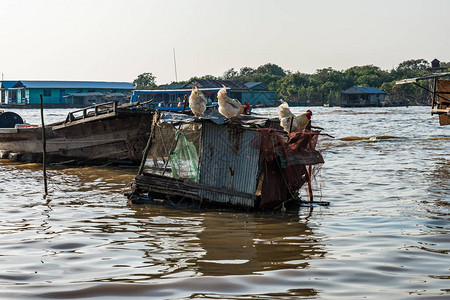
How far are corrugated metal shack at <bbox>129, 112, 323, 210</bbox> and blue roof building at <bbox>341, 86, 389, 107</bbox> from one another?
8152 centimetres

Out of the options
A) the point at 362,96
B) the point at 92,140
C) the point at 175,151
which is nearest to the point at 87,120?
the point at 92,140

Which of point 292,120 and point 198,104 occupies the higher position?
point 198,104

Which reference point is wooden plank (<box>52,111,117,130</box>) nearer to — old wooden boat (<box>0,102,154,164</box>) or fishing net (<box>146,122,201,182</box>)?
old wooden boat (<box>0,102,154,164</box>)

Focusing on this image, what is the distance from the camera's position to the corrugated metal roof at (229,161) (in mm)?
9242

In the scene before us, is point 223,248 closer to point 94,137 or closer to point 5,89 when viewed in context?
point 94,137

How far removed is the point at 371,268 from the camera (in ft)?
20.8

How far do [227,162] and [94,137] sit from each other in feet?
29.0

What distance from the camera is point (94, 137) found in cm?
1720

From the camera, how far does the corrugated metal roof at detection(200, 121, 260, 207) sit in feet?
30.3

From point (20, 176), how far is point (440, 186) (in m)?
11.4

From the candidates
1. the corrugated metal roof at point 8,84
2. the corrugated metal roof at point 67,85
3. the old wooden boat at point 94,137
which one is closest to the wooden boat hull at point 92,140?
the old wooden boat at point 94,137

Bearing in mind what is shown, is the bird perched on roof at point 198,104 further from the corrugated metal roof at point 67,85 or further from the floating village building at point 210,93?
the corrugated metal roof at point 67,85

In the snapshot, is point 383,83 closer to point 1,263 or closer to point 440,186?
point 440,186

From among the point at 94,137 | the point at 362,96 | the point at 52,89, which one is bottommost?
the point at 94,137
